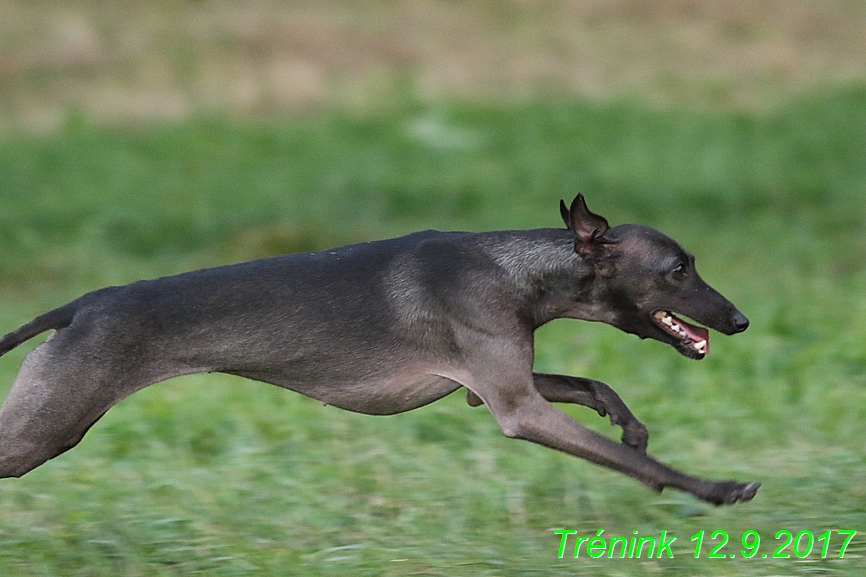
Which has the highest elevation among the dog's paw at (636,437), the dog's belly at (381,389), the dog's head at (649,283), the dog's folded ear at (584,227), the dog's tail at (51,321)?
the dog's folded ear at (584,227)

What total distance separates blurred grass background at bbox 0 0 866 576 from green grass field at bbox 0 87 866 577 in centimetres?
3

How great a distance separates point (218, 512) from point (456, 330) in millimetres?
1610

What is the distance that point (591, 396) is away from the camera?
6.26 meters

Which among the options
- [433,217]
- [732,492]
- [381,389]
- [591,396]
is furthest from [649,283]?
[433,217]

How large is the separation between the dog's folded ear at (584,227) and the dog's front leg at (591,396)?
63 centimetres

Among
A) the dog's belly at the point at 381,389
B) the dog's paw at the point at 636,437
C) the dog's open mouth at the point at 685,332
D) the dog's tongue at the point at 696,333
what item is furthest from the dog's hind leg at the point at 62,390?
the dog's tongue at the point at 696,333

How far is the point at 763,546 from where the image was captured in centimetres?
608

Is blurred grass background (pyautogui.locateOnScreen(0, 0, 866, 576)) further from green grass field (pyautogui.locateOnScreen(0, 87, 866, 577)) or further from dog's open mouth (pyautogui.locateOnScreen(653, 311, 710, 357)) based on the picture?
dog's open mouth (pyautogui.locateOnScreen(653, 311, 710, 357))

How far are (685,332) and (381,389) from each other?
1.34m

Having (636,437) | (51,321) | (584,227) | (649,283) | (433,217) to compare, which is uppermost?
(433,217)

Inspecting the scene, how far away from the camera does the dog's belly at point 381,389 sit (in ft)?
20.0

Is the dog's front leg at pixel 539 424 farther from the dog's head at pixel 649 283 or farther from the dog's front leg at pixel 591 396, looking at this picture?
the dog's head at pixel 649 283

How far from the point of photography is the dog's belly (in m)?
6.09

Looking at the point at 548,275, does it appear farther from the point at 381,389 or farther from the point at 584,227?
the point at 381,389
